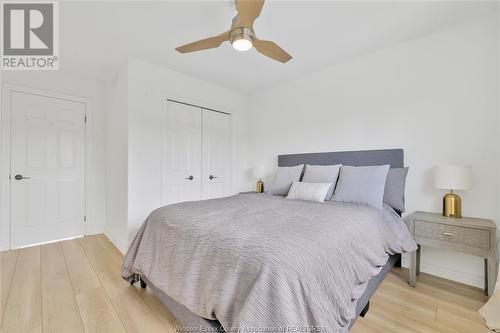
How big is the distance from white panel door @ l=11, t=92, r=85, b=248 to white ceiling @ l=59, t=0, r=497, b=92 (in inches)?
28.0

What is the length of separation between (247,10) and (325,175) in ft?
6.00

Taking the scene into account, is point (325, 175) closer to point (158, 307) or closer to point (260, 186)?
point (260, 186)

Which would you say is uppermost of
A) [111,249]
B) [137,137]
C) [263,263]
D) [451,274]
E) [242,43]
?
[242,43]

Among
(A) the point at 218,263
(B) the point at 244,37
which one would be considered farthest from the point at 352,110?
→ (A) the point at 218,263

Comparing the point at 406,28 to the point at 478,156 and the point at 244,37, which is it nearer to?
the point at 478,156

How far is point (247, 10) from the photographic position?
5.12ft

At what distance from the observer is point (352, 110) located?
2.84m

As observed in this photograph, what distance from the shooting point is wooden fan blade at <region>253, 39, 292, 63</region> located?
6.09ft

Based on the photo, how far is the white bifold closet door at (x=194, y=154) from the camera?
10.5ft

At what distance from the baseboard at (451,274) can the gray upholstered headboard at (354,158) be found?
1051 mm

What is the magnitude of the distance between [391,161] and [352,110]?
811 mm

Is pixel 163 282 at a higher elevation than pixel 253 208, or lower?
lower

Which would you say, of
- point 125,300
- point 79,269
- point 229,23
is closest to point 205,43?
point 229,23

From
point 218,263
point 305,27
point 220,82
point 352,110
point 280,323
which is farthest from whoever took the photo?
point 220,82
